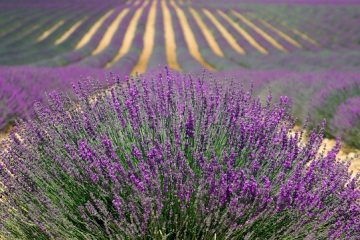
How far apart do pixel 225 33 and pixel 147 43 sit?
5275 mm

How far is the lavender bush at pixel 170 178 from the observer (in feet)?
6.46

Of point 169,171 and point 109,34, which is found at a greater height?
point 169,171

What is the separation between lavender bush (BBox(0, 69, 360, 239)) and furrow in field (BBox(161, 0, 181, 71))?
1278 centimetres

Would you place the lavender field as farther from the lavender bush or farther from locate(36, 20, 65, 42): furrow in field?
locate(36, 20, 65, 42): furrow in field

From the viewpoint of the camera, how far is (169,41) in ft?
79.1

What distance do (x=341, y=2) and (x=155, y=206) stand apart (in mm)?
32609

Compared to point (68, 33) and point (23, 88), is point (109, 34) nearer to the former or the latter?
point (68, 33)

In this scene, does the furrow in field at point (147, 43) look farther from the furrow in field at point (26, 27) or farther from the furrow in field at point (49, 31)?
the furrow in field at point (26, 27)

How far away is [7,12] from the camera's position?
27.5 meters

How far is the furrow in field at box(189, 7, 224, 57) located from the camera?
69.9 feet

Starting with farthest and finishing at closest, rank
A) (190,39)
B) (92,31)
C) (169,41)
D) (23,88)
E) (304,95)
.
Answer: (92,31) < (190,39) < (169,41) < (23,88) < (304,95)

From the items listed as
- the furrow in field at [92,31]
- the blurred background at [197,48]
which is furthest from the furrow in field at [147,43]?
the furrow in field at [92,31]

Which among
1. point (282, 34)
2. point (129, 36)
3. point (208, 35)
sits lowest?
point (282, 34)

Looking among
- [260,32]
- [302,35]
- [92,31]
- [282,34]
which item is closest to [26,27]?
[92,31]
